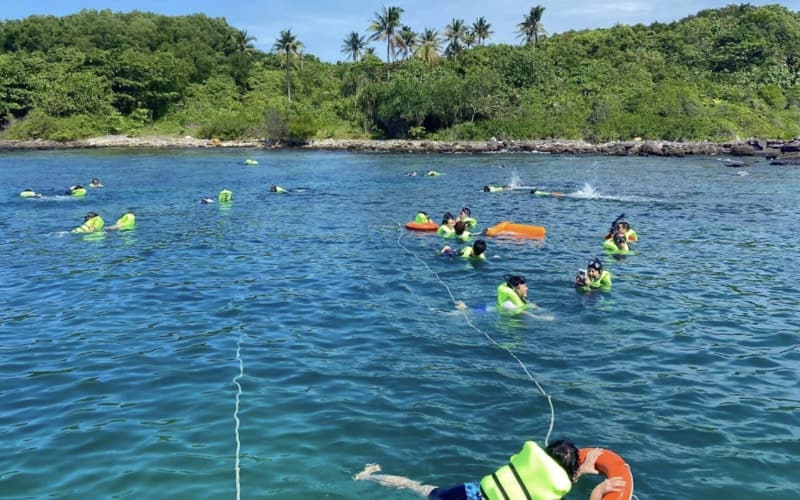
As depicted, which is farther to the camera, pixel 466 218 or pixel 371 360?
pixel 466 218

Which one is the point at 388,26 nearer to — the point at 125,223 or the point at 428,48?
the point at 428,48

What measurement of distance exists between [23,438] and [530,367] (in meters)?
7.02

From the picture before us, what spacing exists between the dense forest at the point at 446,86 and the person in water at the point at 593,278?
193ft

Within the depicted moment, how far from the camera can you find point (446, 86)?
74125 mm

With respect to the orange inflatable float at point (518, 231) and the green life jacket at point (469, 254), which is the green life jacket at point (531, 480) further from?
the orange inflatable float at point (518, 231)

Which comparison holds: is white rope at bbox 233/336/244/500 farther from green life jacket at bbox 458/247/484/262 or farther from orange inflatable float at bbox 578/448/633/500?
green life jacket at bbox 458/247/484/262

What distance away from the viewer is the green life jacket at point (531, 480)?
5777 mm

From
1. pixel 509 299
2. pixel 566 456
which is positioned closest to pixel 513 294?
pixel 509 299

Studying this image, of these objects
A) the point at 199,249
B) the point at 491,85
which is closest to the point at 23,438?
the point at 199,249

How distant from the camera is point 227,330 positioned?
1228 centimetres

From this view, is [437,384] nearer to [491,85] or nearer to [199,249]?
[199,249]

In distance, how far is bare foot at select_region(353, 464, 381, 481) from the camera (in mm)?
7395

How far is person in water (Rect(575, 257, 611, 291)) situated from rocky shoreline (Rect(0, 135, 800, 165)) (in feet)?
133

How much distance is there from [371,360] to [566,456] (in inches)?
200
